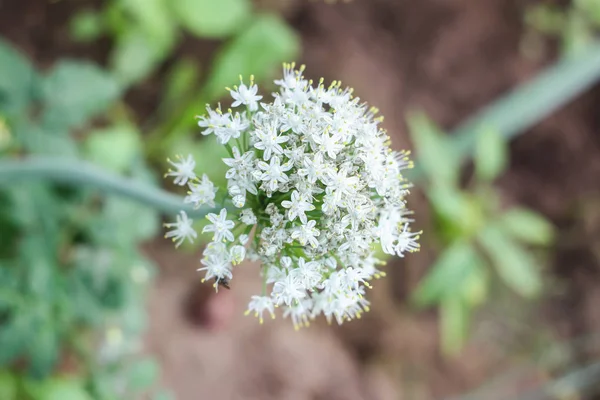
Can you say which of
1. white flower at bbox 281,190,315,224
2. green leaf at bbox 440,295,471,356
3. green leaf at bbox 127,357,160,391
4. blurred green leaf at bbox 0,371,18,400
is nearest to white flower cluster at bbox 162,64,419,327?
white flower at bbox 281,190,315,224

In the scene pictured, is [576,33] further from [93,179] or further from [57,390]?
[57,390]

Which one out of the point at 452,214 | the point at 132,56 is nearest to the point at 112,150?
the point at 132,56

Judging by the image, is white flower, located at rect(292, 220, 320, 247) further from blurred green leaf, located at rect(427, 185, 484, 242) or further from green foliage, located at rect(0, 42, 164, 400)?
blurred green leaf, located at rect(427, 185, 484, 242)

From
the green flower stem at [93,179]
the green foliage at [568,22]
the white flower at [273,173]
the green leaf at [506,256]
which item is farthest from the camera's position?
the green foliage at [568,22]

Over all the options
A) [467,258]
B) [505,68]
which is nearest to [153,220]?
[467,258]

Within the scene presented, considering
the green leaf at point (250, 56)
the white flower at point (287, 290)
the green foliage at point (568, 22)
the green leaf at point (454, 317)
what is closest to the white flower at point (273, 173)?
the white flower at point (287, 290)

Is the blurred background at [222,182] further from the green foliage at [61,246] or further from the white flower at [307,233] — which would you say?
the white flower at [307,233]
